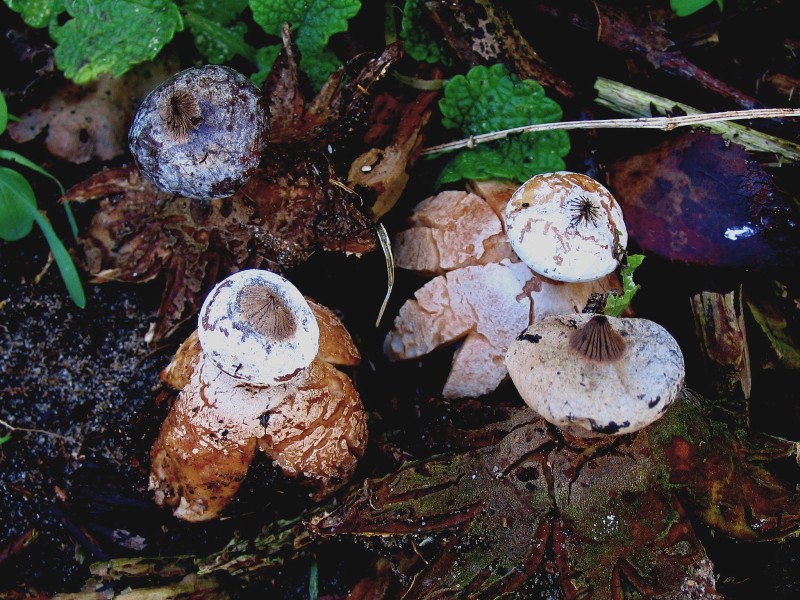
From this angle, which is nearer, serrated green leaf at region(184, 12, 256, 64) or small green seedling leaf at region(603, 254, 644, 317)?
small green seedling leaf at region(603, 254, 644, 317)

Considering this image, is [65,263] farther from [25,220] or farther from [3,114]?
[3,114]

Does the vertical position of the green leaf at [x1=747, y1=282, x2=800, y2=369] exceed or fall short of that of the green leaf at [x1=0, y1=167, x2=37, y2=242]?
it falls short

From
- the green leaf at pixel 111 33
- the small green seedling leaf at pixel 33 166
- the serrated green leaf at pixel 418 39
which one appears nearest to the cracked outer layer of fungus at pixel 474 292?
the serrated green leaf at pixel 418 39

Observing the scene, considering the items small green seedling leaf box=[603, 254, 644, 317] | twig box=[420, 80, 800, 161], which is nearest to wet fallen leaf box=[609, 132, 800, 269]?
twig box=[420, 80, 800, 161]

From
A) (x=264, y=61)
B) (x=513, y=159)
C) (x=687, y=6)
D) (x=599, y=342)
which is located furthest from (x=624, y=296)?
(x=264, y=61)

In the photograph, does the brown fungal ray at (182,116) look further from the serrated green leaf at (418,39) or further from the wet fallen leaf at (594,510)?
the wet fallen leaf at (594,510)

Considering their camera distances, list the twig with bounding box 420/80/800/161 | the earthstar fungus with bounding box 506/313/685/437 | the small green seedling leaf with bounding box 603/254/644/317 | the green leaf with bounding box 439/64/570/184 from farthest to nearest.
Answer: the green leaf with bounding box 439/64/570/184
the twig with bounding box 420/80/800/161
the small green seedling leaf with bounding box 603/254/644/317
the earthstar fungus with bounding box 506/313/685/437

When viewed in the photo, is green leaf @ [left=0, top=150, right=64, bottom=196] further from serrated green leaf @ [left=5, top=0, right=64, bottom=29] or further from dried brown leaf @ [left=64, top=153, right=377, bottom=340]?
serrated green leaf @ [left=5, top=0, right=64, bottom=29]
